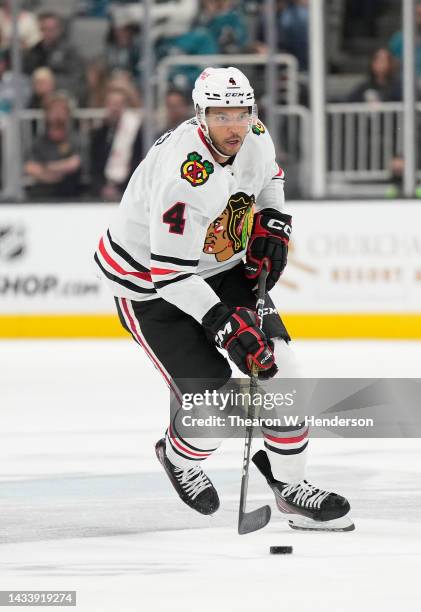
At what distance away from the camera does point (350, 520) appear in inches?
156

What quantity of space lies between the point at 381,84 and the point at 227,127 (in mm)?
4844

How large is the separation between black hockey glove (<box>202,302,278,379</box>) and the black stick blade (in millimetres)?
392

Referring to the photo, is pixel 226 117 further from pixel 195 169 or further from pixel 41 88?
pixel 41 88

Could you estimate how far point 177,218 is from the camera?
3.66 metres

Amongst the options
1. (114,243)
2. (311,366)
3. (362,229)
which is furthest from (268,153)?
(362,229)

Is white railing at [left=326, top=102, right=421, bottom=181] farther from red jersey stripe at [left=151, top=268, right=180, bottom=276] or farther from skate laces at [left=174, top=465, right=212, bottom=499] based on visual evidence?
red jersey stripe at [left=151, top=268, right=180, bottom=276]

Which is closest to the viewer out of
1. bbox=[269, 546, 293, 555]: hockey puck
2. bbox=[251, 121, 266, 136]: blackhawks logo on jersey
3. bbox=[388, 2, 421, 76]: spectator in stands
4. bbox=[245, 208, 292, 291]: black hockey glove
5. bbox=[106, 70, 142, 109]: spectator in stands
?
bbox=[269, 546, 293, 555]: hockey puck

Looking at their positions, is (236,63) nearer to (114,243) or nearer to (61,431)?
(61,431)

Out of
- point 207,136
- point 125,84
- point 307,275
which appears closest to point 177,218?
point 207,136

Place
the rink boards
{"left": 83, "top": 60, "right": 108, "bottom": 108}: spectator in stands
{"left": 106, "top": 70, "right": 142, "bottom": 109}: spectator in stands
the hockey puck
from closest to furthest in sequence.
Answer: the hockey puck
the rink boards
{"left": 106, "top": 70, "right": 142, "bottom": 109}: spectator in stands
{"left": 83, "top": 60, "right": 108, "bottom": 108}: spectator in stands

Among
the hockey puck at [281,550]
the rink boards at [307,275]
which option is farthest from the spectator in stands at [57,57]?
the hockey puck at [281,550]

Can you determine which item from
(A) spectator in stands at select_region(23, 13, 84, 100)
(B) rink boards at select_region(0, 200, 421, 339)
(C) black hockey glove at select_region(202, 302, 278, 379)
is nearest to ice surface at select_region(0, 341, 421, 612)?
(C) black hockey glove at select_region(202, 302, 278, 379)

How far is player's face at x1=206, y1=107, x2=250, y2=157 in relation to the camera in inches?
145

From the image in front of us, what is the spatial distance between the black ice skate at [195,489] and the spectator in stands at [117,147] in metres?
4.46
